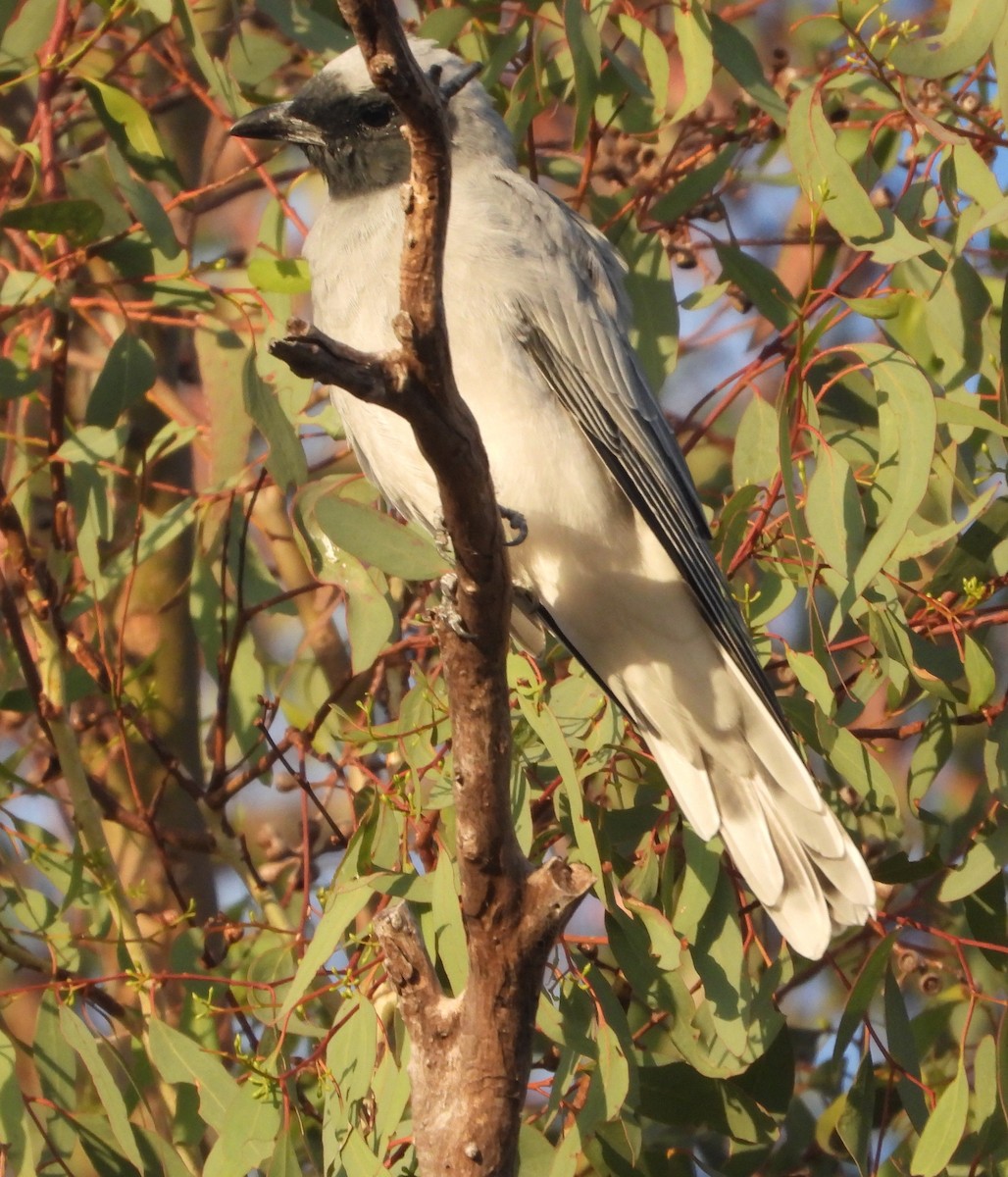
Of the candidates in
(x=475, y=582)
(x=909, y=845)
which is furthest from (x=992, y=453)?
(x=475, y=582)

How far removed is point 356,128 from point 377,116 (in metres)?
0.05

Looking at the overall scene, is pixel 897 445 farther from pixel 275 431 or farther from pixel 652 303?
pixel 275 431

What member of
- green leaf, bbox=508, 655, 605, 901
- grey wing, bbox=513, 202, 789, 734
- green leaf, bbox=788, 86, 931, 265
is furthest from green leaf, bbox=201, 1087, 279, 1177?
green leaf, bbox=788, 86, 931, 265

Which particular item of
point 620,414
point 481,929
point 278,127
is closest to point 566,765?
point 481,929

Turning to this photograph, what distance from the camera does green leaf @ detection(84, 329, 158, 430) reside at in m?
3.29

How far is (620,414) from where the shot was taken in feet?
10.8

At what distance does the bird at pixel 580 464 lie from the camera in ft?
10.3

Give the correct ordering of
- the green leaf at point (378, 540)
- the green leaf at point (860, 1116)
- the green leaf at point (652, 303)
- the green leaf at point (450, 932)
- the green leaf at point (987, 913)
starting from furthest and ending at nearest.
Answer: the green leaf at point (652, 303)
the green leaf at point (987, 913)
the green leaf at point (378, 540)
the green leaf at point (860, 1116)
the green leaf at point (450, 932)

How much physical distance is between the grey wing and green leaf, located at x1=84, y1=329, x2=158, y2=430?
2.50 feet

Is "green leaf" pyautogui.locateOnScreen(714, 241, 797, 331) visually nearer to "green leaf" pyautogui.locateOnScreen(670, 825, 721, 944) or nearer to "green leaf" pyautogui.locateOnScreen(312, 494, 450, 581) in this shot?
"green leaf" pyautogui.locateOnScreen(312, 494, 450, 581)

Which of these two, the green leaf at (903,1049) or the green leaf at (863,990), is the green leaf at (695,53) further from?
the green leaf at (903,1049)

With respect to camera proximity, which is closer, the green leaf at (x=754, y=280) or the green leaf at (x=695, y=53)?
the green leaf at (x=695, y=53)

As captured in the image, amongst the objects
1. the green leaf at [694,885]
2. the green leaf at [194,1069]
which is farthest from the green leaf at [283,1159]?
the green leaf at [694,885]

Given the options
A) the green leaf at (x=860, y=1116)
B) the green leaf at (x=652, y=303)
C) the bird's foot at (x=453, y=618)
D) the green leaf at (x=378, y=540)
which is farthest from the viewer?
the green leaf at (x=652, y=303)
